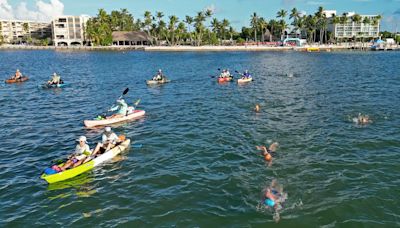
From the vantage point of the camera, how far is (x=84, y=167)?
19516mm

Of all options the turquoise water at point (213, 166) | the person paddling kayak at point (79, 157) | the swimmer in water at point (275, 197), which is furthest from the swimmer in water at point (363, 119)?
the person paddling kayak at point (79, 157)

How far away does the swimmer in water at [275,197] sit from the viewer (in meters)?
14.9

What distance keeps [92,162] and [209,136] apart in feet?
29.4

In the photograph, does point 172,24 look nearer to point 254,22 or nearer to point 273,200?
point 254,22

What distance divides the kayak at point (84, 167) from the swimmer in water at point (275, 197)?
9.84 metres

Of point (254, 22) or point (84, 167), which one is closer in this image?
point (84, 167)

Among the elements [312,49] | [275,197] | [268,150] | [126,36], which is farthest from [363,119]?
[126,36]

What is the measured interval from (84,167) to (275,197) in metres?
10.4

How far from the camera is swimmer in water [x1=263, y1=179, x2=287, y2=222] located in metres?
14.9

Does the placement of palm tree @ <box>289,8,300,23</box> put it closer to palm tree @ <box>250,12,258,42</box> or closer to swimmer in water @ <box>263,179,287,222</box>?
palm tree @ <box>250,12,258,42</box>

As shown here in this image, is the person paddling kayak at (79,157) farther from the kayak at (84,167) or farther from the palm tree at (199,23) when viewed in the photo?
the palm tree at (199,23)

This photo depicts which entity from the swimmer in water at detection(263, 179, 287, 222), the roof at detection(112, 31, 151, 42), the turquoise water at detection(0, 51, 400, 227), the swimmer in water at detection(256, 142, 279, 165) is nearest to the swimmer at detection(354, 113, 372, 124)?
the turquoise water at detection(0, 51, 400, 227)

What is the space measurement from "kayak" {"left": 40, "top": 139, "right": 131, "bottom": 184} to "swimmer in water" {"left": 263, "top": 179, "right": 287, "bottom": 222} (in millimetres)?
9836

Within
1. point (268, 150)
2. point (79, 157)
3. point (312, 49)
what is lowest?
point (268, 150)
